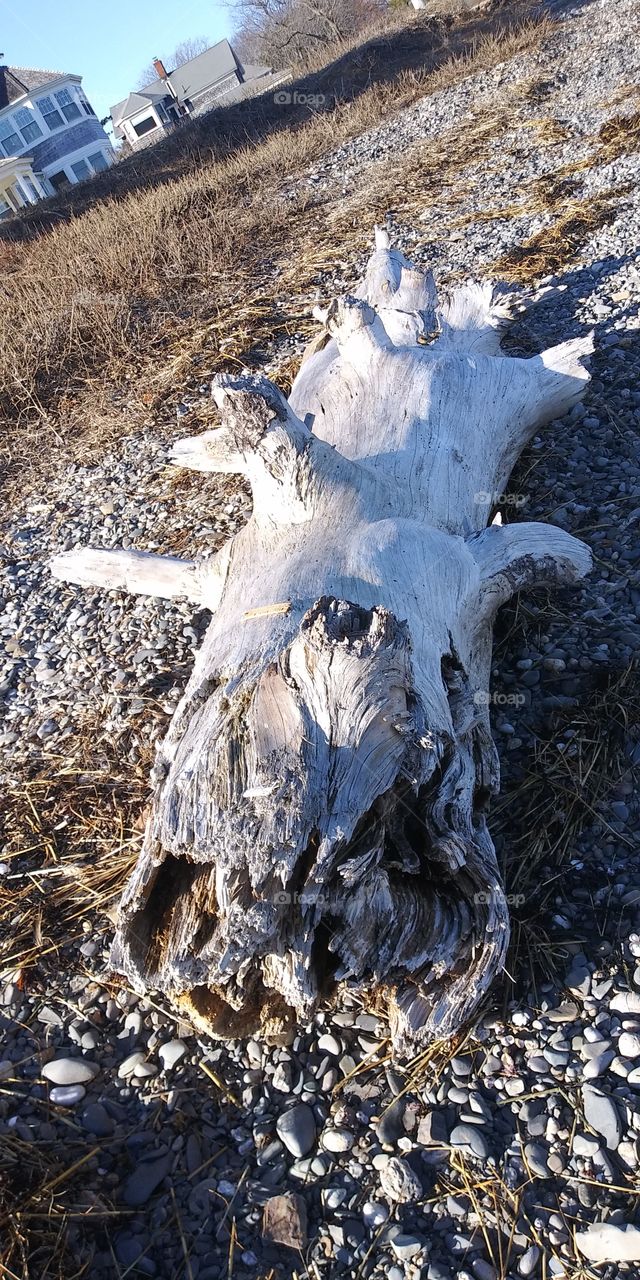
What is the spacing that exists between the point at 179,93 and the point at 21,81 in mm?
12714

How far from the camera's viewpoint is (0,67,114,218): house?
4259 cm

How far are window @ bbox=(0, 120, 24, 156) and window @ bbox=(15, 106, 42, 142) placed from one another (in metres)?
0.49

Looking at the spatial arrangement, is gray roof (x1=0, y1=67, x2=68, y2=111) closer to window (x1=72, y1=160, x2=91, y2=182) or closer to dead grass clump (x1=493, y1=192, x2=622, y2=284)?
window (x1=72, y1=160, x2=91, y2=182)

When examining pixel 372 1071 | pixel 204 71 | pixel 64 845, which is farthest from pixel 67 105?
pixel 372 1071

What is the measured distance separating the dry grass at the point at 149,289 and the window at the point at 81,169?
1589 inches

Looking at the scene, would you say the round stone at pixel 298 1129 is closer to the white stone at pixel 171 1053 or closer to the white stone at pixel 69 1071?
the white stone at pixel 171 1053

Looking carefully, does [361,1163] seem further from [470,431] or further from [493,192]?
[493,192]

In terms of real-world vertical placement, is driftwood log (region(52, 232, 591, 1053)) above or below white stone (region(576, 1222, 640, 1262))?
above

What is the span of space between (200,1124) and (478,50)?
906 inches
